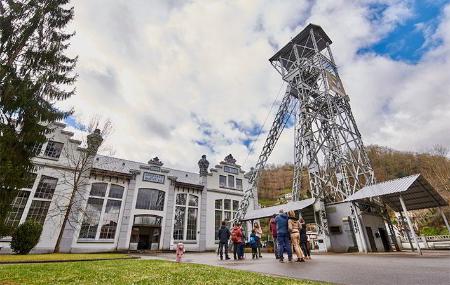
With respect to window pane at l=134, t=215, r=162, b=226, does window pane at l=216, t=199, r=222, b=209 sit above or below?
above

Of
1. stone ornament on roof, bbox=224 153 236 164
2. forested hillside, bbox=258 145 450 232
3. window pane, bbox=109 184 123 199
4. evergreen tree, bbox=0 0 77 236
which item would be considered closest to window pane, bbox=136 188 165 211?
window pane, bbox=109 184 123 199

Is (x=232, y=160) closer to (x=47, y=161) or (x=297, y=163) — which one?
(x=297, y=163)

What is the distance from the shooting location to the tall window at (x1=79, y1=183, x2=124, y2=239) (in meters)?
20.8

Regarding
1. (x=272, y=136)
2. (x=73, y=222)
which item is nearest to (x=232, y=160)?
(x=272, y=136)

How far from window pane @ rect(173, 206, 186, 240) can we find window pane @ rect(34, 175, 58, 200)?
36.4ft

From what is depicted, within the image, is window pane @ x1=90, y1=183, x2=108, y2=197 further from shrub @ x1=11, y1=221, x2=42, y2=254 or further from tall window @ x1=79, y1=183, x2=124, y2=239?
shrub @ x1=11, y1=221, x2=42, y2=254

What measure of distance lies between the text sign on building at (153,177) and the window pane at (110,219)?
330 centimetres

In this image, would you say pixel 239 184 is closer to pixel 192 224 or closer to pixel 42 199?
pixel 192 224

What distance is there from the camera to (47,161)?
20484 millimetres

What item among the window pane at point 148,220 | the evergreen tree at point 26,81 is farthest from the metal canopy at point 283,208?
the evergreen tree at point 26,81

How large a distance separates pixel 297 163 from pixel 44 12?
21.8 m

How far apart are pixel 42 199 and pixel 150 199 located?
345 inches

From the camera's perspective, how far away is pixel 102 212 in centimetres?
2167

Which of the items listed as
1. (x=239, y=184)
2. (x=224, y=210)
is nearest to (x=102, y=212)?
(x=224, y=210)
